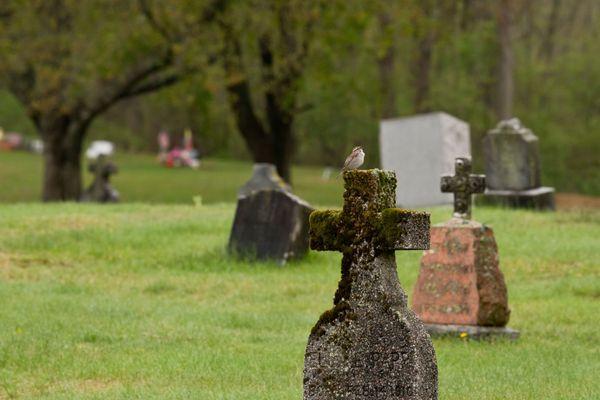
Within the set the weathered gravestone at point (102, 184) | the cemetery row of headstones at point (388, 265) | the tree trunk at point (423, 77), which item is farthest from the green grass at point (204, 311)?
the tree trunk at point (423, 77)

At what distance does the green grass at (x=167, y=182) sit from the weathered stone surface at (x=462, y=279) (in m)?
27.9

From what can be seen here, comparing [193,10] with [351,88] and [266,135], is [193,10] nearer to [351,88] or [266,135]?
[266,135]

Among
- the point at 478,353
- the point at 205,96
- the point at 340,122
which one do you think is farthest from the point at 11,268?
the point at 340,122

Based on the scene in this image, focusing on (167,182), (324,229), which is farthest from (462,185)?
(167,182)

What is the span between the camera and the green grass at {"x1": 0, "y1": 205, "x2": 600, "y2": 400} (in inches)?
420

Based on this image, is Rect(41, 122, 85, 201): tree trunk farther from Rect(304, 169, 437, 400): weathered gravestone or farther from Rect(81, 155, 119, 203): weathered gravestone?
Rect(304, 169, 437, 400): weathered gravestone

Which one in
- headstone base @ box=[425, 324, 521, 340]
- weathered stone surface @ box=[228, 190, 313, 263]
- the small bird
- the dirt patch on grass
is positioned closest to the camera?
the small bird

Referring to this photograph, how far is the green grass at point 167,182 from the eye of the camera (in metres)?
43.5

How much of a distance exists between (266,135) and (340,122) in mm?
19245

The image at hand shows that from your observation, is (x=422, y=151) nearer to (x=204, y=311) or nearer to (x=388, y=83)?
(x=204, y=311)

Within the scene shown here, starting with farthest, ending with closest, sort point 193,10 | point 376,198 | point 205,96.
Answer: point 205,96 → point 193,10 → point 376,198

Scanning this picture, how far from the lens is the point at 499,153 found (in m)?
26.9

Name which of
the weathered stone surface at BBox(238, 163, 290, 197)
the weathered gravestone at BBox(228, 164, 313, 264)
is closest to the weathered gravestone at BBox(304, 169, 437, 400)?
the weathered gravestone at BBox(228, 164, 313, 264)

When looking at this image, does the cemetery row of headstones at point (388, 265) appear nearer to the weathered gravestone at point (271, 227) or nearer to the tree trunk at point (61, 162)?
the weathered gravestone at point (271, 227)
